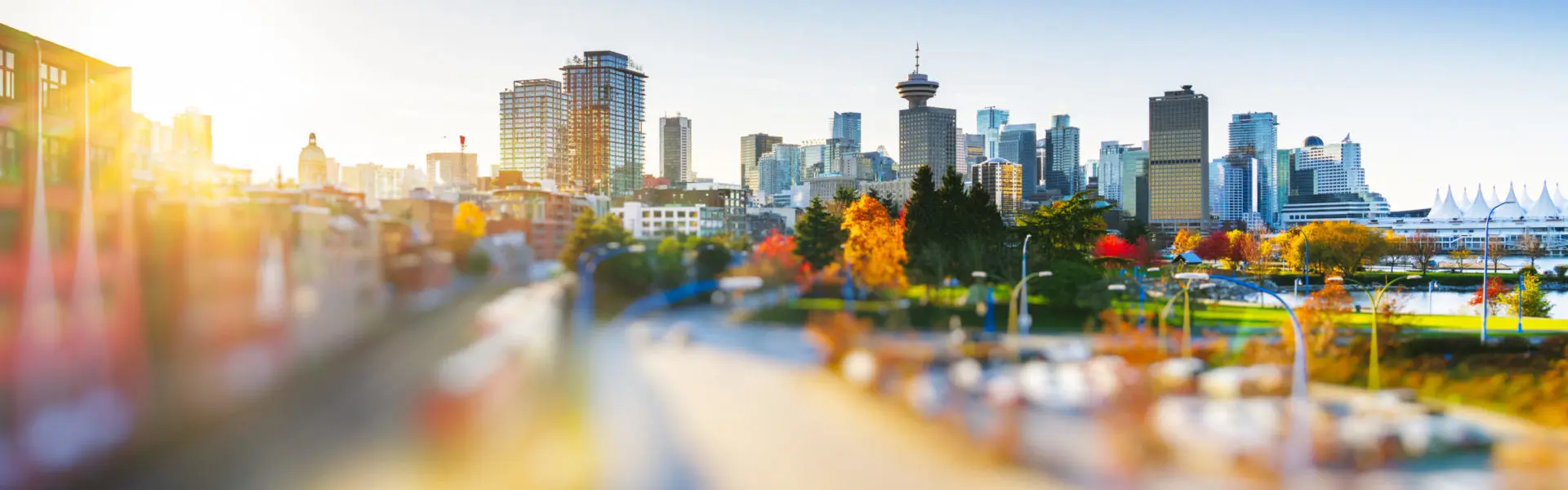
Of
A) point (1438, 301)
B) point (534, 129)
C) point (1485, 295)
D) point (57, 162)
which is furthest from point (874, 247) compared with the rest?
point (1438, 301)

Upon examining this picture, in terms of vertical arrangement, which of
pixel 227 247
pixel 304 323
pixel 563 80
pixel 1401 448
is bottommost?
pixel 1401 448

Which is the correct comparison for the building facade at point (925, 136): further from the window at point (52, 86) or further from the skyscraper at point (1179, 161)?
the window at point (52, 86)

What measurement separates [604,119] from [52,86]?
38.3 ft

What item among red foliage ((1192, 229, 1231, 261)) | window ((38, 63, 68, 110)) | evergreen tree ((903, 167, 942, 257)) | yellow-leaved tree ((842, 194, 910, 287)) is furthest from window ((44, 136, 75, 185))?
red foliage ((1192, 229, 1231, 261))

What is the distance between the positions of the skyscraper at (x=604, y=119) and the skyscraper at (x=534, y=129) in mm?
316

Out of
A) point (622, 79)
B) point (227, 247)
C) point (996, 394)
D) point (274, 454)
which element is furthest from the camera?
point (622, 79)

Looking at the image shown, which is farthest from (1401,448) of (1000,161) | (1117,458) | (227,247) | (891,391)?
(1000,161)

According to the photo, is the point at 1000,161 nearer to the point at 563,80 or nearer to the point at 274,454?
the point at 563,80

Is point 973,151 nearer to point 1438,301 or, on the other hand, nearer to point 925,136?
point 925,136

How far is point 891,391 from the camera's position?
11.0m

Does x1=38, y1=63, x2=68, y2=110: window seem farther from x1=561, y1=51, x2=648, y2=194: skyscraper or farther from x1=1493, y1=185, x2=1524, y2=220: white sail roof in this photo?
x1=1493, y1=185, x2=1524, y2=220: white sail roof

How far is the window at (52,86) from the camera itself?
763cm

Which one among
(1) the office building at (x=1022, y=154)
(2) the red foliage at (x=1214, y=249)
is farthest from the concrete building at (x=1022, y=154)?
(2) the red foliage at (x=1214, y=249)

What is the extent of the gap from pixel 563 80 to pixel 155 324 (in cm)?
721
